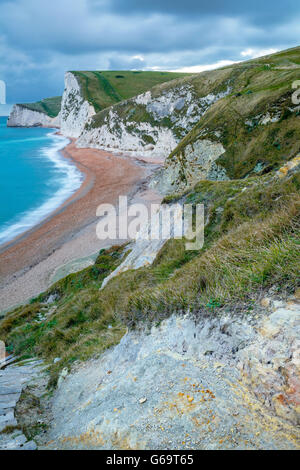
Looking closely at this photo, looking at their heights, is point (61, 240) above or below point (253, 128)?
below

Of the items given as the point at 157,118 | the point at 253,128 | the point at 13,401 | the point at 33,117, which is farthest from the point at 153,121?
the point at 33,117

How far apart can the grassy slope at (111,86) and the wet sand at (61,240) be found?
85.6 metres

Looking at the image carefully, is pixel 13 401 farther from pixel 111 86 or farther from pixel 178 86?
pixel 111 86

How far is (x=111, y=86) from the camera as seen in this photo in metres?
143

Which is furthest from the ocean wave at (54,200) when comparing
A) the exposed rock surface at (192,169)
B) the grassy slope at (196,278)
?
the grassy slope at (196,278)

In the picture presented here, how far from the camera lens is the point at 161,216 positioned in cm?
1539

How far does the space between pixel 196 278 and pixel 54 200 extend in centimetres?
4454

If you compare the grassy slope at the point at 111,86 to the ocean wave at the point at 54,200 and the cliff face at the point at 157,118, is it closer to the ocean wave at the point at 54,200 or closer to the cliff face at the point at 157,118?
the cliff face at the point at 157,118

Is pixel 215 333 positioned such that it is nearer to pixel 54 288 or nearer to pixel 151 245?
pixel 151 245

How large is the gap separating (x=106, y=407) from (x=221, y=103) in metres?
45.0

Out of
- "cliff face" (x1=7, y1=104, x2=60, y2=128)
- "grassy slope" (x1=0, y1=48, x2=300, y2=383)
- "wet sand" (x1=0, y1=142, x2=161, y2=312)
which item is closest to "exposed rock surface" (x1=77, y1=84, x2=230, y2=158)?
"wet sand" (x1=0, y1=142, x2=161, y2=312)

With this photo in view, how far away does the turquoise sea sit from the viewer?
3845 cm

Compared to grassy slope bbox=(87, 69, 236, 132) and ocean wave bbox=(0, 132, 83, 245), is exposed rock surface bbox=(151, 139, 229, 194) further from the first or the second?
grassy slope bbox=(87, 69, 236, 132)

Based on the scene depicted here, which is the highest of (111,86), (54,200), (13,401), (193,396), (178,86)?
(111,86)
